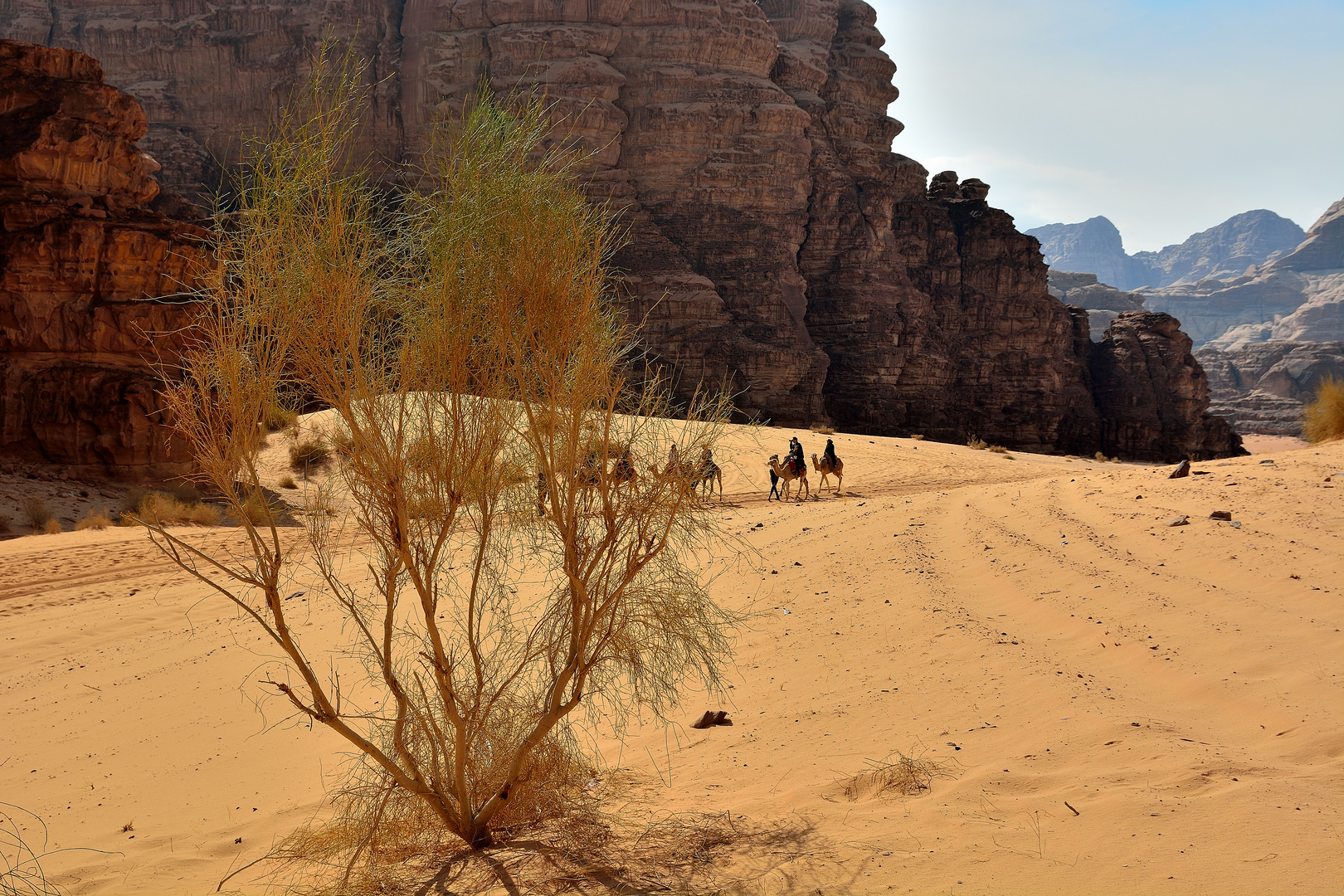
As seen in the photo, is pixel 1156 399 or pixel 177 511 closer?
pixel 177 511

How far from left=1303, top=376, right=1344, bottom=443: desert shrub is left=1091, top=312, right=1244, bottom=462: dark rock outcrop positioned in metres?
41.5

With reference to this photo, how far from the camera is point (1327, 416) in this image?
565 inches

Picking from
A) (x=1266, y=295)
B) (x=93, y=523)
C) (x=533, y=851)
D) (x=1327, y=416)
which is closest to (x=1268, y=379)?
(x=1266, y=295)

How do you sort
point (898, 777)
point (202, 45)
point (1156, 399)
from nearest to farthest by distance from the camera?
point (898, 777) → point (1156, 399) → point (202, 45)

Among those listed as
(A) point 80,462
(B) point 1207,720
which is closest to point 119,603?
(A) point 80,462

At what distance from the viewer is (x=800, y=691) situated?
20.5ft

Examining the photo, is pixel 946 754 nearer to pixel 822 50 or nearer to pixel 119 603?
pixel 119 603

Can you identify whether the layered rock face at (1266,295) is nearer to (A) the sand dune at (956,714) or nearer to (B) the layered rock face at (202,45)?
(B) the layered rock face at (202,45)

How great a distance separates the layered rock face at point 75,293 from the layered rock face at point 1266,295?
164m

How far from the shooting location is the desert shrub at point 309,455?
19578 mm

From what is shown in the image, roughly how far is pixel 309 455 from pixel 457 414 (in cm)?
1725

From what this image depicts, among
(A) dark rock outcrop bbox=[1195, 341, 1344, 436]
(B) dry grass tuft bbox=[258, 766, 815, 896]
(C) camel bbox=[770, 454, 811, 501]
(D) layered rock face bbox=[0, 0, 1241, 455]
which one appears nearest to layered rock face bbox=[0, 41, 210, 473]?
(C) camel bbox=[770, 454, 811, 501]

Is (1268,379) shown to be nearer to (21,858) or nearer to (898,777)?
(898,777)

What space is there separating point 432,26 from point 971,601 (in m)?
60.4
